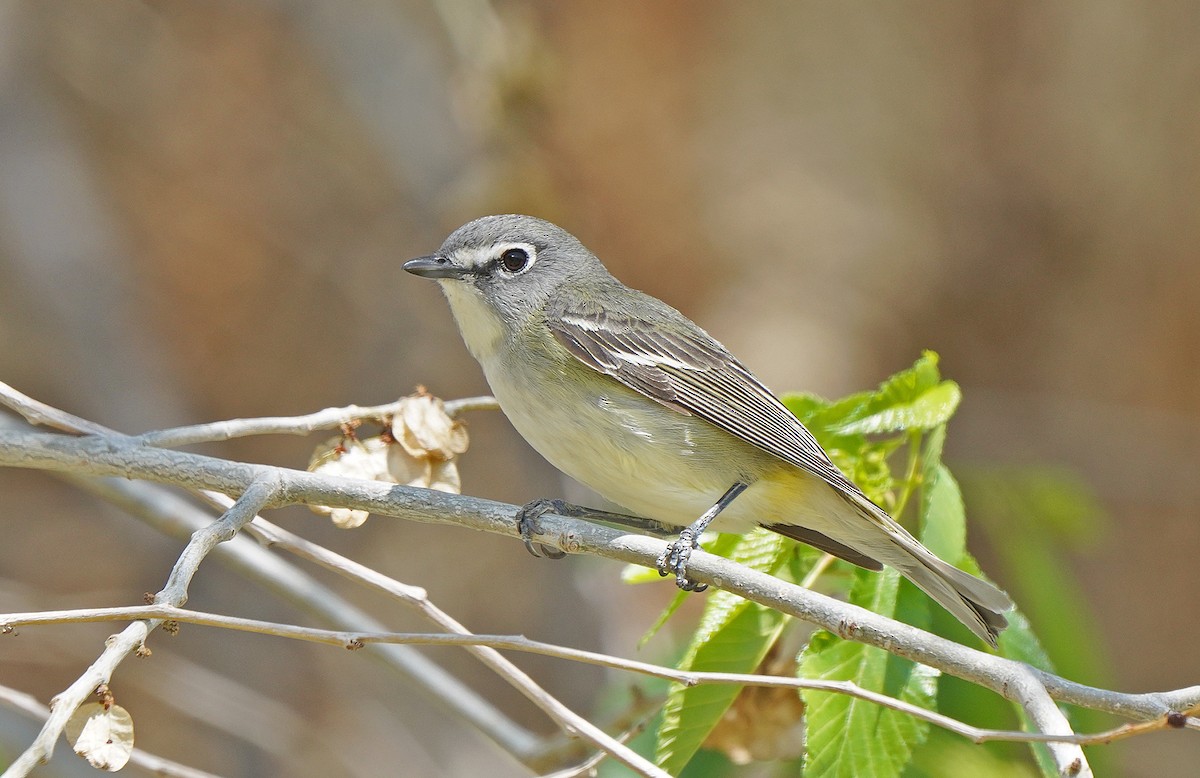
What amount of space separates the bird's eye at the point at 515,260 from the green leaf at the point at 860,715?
169cm

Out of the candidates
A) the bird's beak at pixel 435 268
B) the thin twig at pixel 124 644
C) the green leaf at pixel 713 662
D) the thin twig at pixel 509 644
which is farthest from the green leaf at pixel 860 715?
the bird's beak at pixel 435 268

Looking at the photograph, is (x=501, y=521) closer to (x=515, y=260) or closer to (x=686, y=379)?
(x=686, y=379)

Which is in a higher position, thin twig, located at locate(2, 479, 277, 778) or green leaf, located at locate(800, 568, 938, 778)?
green leaf, located at locate(800, 568, 938, 778)

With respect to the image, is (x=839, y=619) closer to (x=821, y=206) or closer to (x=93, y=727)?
(x=93, y=727)

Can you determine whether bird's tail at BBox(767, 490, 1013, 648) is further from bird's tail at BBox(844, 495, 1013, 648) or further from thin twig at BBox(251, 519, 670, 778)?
thin twig at BBox(251, 519, 670, 778)

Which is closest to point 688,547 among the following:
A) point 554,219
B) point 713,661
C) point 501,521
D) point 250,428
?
point 713,661

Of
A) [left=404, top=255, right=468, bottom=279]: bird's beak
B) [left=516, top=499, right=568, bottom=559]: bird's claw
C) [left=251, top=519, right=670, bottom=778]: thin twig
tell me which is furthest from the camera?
[left=404, top=255, right=468, bottom=279]: bird's beak

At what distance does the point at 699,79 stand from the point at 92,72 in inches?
178

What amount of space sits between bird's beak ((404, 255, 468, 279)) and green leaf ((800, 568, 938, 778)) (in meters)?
1.73

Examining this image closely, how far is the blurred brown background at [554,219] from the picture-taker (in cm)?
695

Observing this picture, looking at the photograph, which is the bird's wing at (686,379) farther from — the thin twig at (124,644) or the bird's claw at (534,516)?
the thin twig at (124,644)

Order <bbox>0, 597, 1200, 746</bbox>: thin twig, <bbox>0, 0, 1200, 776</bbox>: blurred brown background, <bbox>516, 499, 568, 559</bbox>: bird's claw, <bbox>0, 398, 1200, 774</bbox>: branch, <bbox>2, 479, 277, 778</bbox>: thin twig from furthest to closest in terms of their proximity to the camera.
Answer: <bbox>0, 0, 1200, 776</bbox>: blurred brown background, <bbox>516, 499, 568, 559</bbox>: bird's claw, <bbox>0, 398, 1200, 774</bbox>: branch, <bbox>0, 597, 1200, 746</bbox>: thin twig, <bbox>2, 479, 277, 778</bbox>: thin twig

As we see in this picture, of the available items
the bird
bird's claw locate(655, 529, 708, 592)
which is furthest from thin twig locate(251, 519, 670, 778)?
the bird

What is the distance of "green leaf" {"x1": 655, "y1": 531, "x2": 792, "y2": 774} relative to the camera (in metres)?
2.92
